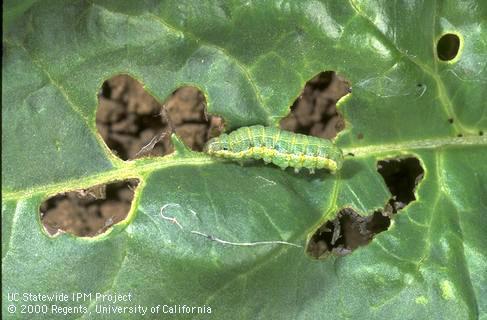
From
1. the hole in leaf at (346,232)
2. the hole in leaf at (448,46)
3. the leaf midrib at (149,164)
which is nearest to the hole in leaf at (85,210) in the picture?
the leaf midrib at (149,164)

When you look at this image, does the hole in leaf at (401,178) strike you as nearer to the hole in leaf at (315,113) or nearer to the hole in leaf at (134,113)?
the hole in leaf at (315,113)

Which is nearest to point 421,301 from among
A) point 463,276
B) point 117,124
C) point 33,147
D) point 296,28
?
point 463,276

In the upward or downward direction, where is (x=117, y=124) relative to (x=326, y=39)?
downward

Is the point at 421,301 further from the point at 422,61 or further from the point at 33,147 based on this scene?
the point at 33,147

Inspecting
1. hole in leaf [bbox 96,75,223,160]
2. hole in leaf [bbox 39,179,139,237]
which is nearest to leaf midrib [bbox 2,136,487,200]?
hole in leaf [bbox 96,75,223,160]

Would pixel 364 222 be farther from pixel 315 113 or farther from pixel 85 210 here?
pixel 85 210
